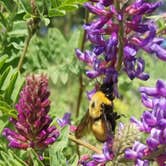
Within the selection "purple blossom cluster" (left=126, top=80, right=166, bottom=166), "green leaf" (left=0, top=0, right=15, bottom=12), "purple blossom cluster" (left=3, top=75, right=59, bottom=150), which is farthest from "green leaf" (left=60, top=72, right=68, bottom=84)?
"purple blossom cluster" (left=126, top=80, right=166, bottom=166)

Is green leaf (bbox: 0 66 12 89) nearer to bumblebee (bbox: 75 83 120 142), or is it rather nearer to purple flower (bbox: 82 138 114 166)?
bumblebee (bbox: 75 83 120 142)

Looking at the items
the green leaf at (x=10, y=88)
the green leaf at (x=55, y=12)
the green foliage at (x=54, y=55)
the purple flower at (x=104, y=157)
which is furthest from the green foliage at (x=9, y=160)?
the green foliage at (x=54, y=55)

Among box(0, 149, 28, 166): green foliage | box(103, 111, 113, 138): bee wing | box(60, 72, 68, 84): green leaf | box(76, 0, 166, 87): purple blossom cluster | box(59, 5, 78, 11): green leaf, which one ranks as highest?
box(59, 5, 78, 11): green leaf

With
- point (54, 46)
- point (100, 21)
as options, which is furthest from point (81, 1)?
point (54, 46)

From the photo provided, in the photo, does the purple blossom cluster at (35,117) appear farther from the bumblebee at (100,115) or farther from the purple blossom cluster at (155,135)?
the purple blossom cluster at (155,135)

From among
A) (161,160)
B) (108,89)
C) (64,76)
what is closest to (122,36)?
(108,89)

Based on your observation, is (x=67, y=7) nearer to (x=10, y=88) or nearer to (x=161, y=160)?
(x=10, y=88)
